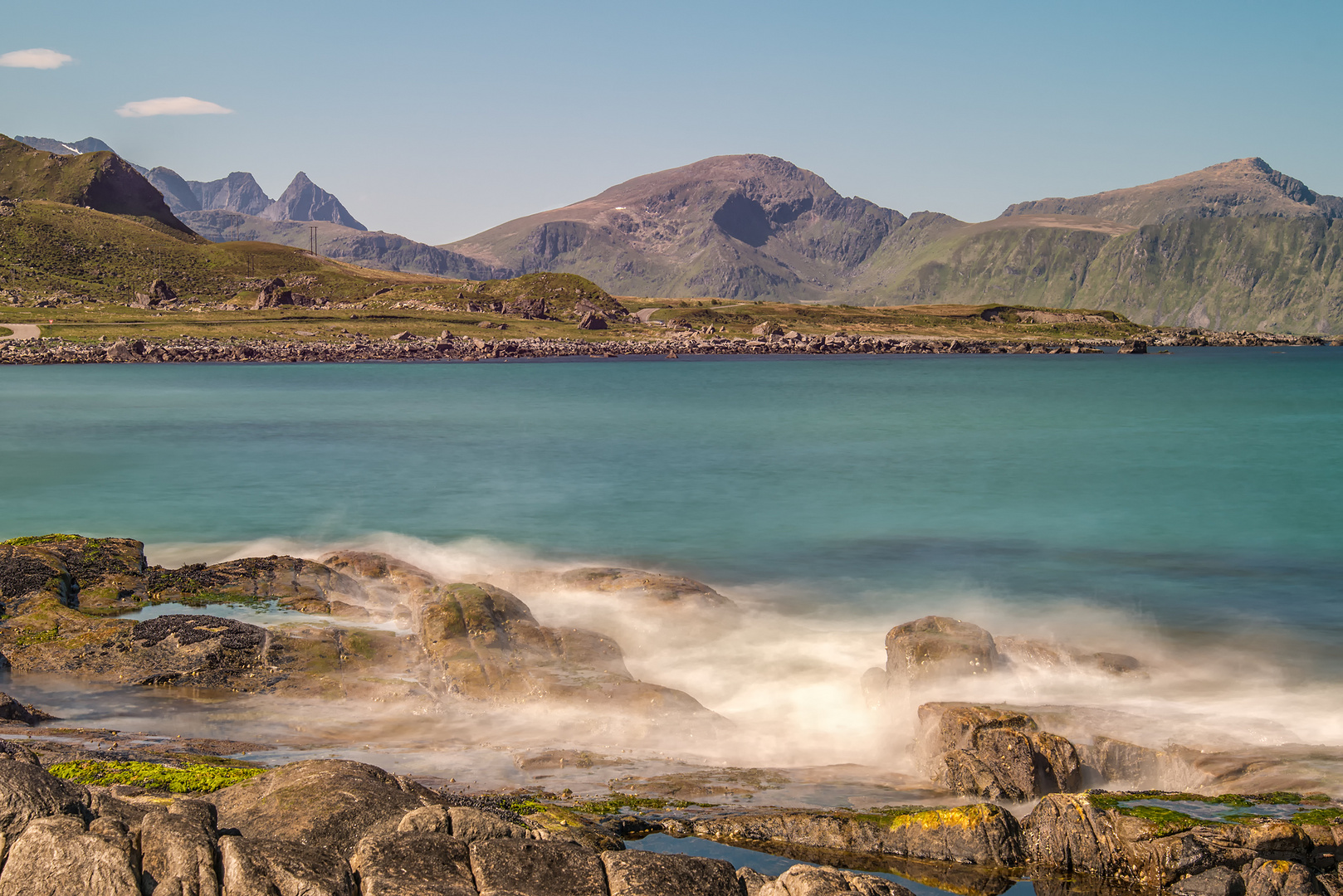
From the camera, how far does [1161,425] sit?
85.2 metres

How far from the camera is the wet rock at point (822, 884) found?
9.61 meters

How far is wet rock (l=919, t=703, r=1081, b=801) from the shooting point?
15086mm

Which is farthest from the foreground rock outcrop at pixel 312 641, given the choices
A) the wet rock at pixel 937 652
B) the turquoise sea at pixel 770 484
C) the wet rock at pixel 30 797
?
the turquoise sea at pixel 770 484

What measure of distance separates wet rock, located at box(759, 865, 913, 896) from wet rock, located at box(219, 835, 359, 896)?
14.0 feet

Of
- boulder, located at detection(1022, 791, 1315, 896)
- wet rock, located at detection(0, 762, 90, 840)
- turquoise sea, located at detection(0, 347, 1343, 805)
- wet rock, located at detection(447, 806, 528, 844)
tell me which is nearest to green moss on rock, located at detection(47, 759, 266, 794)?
wet rock, located at detection(0, 762, 90, 840)

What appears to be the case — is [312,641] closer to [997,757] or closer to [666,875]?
[666,875]

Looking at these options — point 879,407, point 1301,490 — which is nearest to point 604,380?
point 879,407

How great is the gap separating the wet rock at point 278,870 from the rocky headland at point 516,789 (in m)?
0.02

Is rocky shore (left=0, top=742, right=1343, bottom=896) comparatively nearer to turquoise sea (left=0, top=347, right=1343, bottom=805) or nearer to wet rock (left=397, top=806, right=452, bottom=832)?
wet rock (left=397, top=806, right=452, bottom=832)

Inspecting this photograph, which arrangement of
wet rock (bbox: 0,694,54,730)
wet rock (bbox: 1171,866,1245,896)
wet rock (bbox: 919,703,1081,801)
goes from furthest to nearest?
wet rock (bbox: 0,694,54,730)
wet rock (bbox: 919,703,1081,801)
wet rock (bbox: 1171,866,1245,896)

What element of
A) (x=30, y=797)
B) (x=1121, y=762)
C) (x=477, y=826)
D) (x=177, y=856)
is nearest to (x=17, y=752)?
(x=30, y=797)

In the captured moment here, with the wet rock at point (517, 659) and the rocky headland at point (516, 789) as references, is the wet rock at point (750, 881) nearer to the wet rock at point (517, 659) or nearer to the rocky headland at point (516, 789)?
the rocky headland at point (516, 789)

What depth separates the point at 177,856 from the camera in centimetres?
888

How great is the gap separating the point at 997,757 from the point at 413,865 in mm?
9940
